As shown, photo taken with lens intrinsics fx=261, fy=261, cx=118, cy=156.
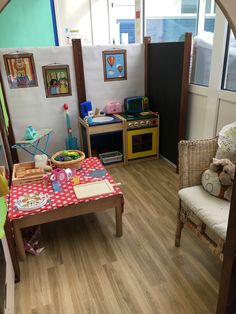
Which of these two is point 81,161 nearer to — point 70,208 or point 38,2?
point 70,208

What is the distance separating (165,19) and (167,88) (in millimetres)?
1606

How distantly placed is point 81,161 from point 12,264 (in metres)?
1.02

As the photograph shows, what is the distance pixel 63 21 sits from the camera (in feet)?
14.1

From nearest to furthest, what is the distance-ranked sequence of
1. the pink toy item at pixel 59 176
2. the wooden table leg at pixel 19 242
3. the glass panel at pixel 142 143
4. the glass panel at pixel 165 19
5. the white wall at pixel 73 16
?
the wooden table leg at pixel 19 242, the pink toy item at pixel 59 176, the glass panel at pixel 142 143, the glass panel at pixel 165 19, the white wall at pixel 73 16

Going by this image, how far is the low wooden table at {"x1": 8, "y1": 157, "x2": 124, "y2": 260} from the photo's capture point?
1.80 metres

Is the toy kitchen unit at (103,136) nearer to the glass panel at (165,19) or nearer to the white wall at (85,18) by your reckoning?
the glass panel at (165,19)

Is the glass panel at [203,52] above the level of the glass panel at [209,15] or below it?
below

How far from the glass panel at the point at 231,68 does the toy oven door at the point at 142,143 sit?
3.73ft

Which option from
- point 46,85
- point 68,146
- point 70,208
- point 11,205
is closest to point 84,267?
point 70,208

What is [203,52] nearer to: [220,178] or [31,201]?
[220,178]

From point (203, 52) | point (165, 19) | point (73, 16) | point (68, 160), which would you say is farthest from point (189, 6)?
point (68, 160)

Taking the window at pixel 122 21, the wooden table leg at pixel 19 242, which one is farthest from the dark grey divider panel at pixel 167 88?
the wooden table leg at pixel 19 242

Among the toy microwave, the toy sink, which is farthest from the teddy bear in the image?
the toy microwave

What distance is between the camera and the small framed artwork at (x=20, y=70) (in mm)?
2898
